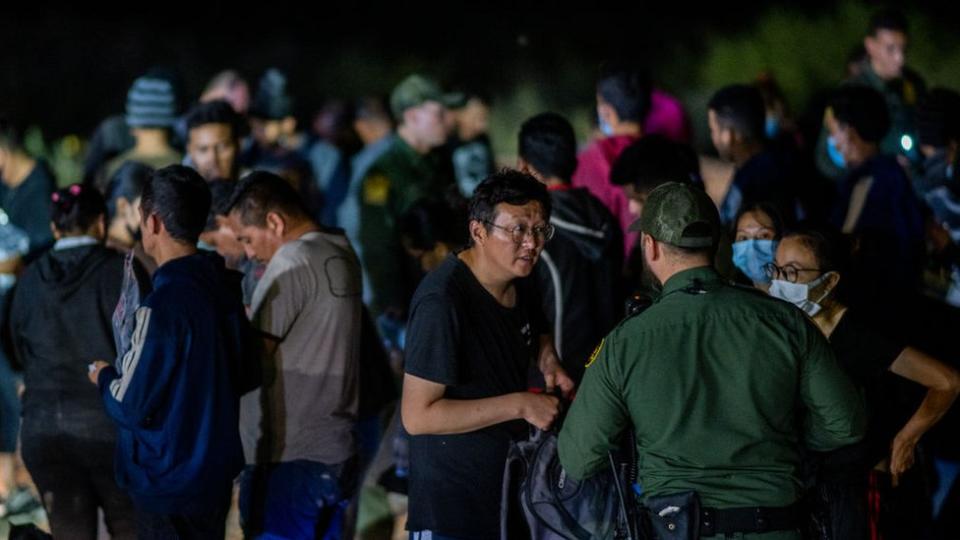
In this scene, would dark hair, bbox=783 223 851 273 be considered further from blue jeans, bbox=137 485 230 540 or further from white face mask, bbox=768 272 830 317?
blue jeans, bbox=137 485 230 540

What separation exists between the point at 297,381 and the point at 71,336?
1.02 meters

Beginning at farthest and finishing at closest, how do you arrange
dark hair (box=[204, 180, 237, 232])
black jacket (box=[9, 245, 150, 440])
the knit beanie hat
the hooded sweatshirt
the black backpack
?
1. the knit beanie hat
2. dark hair (box=[204, 180, 237, 232])
3. black jacket (box=[9, 245, 150, 440])
4. the hooded sweatshirt
5. the black backpack

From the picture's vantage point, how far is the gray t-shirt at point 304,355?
590 cm

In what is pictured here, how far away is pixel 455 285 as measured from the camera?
5012 mm

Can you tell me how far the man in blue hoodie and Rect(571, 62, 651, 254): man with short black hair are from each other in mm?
2612

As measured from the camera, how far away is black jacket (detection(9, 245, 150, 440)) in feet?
20.3

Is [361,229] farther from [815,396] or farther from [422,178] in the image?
[815,396]

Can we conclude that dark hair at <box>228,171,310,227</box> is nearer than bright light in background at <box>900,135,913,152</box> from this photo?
Yes

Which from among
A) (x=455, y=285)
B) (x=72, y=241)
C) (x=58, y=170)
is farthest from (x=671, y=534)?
(x=58, y=170)

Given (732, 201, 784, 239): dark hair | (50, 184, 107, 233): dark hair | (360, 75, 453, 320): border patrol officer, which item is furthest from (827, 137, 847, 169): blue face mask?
(50, 184, 107, 233): dark hair

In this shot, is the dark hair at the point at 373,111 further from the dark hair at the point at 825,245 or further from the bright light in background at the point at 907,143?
the dark hair at the point at 825,245

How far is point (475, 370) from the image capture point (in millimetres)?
5012

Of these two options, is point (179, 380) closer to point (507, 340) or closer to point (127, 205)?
point (507, 340)

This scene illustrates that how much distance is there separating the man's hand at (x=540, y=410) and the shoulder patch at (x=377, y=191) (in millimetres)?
4366
